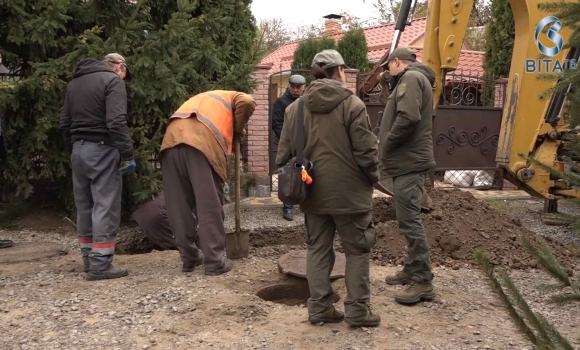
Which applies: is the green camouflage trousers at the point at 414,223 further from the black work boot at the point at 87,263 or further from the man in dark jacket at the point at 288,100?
the man in dark jacket at the point at 288,100

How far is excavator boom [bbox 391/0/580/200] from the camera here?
22.4 ft

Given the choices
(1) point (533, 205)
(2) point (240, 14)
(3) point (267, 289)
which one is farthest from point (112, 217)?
(1) point (533, 205)

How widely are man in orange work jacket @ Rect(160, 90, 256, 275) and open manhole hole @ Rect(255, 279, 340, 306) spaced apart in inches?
17.9

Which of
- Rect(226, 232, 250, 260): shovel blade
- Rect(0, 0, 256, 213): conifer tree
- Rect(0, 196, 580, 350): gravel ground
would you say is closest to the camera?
Rect(0, 196, 580, 350): gravel ground

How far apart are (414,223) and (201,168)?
178 centimetres

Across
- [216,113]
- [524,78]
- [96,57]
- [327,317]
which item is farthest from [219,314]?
[524,78]

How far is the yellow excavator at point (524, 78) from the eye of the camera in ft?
22.4

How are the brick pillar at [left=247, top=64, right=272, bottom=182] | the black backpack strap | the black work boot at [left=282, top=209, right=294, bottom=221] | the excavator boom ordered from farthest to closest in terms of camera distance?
the brick pillar at [left=247, top=64, right=272, bottom=182] → the black work boot at [left=282, top=209, right=294, bottom=221] → the excavator boom → the black backpack strap

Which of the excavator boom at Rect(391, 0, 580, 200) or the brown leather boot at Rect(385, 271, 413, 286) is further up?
the excavator boom at Rect(391, 0, 580, 200)

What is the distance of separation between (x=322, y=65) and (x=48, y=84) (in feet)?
12.0

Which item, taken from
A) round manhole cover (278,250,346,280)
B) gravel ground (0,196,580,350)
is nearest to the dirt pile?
gravel ground (0,196,580,350)

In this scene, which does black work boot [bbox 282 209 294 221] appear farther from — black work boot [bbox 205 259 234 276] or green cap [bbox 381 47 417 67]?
green cap [bbox 381 47 417 67]

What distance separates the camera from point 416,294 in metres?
4.35

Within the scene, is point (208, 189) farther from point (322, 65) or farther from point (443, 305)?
point (443, 305)
